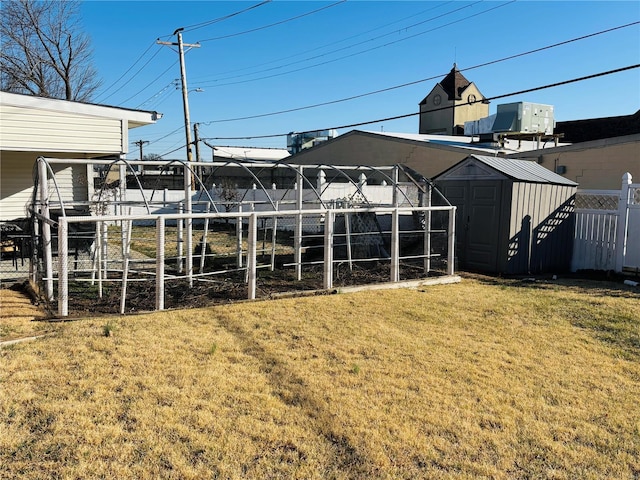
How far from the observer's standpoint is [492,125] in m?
22.5

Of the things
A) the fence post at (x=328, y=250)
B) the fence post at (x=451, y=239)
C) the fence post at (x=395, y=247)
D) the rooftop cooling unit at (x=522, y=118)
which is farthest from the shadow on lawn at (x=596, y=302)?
the rooftop cooling unit at (x=522, y=118)

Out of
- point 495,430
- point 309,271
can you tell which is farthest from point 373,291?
point 495,430

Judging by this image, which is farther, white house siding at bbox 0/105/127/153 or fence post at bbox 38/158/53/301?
white house siding at bbox 0/105/127/153

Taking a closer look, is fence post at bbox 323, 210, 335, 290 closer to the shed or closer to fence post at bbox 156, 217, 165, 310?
fence post at bbox 156, 217, 165, 310

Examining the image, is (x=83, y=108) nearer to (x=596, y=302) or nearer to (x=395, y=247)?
(x=395, y=247)

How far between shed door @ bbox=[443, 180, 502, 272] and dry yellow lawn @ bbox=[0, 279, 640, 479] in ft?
13.1

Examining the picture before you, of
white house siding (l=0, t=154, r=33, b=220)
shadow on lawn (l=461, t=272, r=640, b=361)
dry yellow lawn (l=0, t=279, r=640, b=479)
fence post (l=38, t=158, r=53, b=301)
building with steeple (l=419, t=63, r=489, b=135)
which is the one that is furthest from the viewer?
building with steeple (l=419, t=63, r=489, b=135)

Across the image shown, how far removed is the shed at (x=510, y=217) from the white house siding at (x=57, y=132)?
808cm

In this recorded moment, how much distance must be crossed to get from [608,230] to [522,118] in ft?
39.0

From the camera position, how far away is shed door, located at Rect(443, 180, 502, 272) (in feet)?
34.5

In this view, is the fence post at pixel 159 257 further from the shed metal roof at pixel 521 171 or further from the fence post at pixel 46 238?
the shed metal roof at pixel 521 171

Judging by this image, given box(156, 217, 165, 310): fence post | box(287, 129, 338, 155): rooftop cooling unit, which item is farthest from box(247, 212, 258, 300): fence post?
box(287, 129, 338, 155): rooftop cooling unit

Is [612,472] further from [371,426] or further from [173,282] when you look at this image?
[173,282]

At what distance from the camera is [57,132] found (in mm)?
11117
